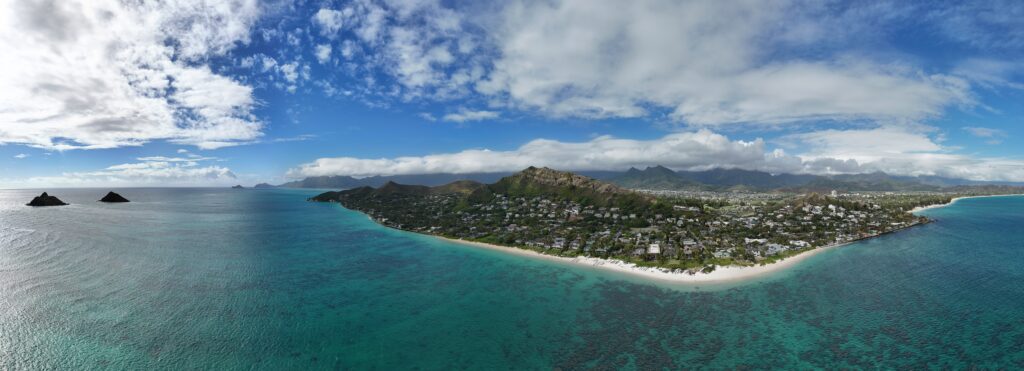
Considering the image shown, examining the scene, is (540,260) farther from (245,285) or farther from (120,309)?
(120,309)

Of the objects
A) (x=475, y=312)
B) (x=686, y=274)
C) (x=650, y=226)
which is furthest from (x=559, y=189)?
(x=475, y=312)

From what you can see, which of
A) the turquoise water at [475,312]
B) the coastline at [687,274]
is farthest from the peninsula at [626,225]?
the turquoise water at [475,312]

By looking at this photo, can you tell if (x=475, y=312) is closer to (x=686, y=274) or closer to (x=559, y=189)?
(x=686, y=274)

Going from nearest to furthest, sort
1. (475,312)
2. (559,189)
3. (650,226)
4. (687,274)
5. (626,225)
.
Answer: (475,312) < (687,274) < (650,226) < (626,225) < (559,189)

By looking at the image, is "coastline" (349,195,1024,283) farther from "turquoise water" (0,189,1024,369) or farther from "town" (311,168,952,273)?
"turquoise water" (0,189,1024,369)

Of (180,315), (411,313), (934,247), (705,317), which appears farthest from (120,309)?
(934,247)

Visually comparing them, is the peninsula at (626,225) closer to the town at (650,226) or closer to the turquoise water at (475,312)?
the town at (650,226)
